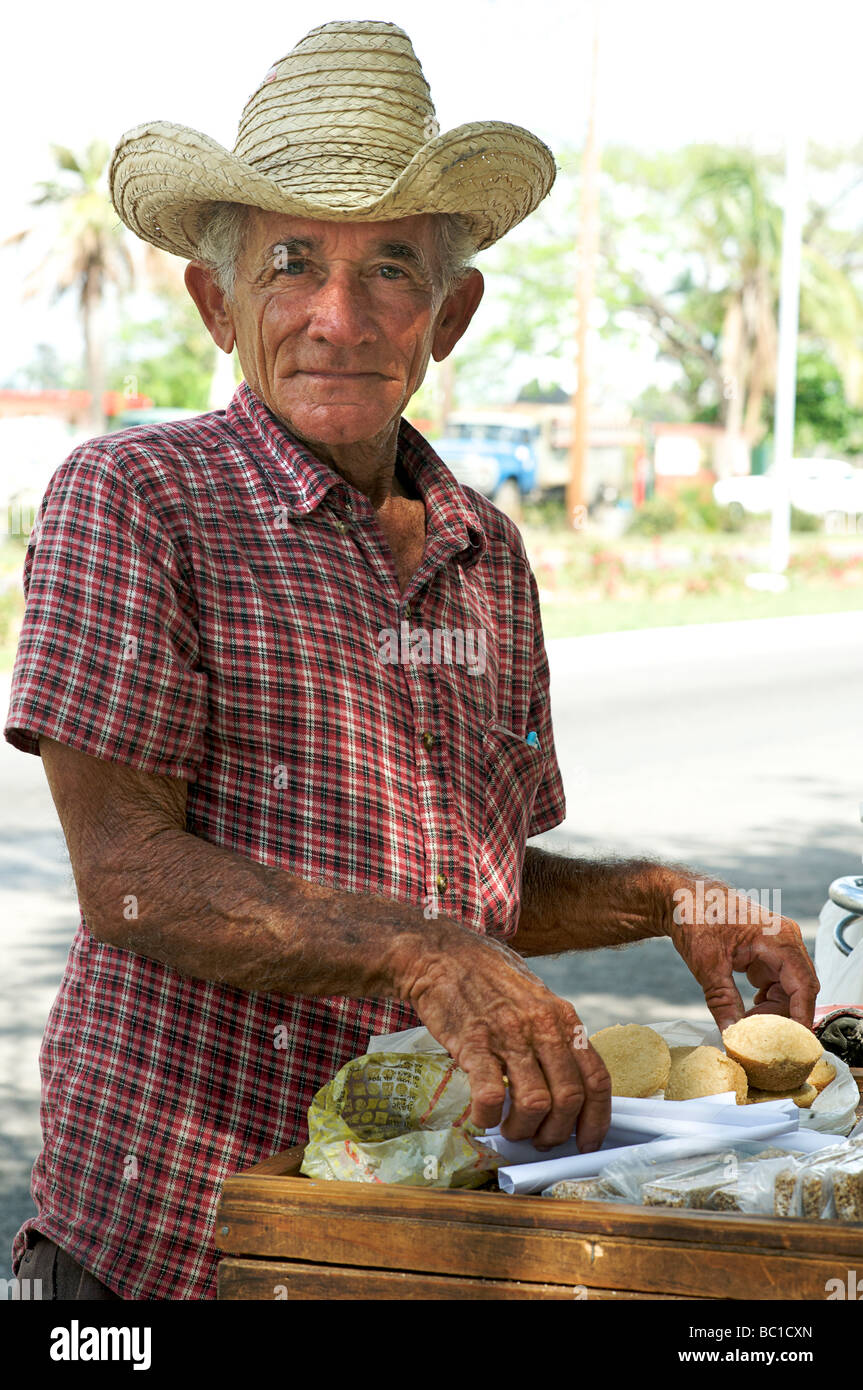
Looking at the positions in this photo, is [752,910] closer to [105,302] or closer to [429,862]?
[429,862]

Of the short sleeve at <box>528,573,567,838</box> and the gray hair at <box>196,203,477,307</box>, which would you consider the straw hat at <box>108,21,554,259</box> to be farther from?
the short sleeve at <box>528,573,567,838</box>

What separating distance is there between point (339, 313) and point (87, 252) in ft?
109

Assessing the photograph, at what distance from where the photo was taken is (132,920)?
1.70 meters

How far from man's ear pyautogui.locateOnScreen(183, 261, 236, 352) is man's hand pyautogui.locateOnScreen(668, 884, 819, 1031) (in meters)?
0.99

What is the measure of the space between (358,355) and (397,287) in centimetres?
12

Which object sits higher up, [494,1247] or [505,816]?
[505,816]

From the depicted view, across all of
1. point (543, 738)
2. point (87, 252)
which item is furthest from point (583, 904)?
point (87, 252)

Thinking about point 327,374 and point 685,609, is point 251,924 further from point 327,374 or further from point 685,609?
point 685,609

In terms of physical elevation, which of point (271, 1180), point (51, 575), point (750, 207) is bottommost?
point (271, 1180)

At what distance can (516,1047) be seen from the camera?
1539mm

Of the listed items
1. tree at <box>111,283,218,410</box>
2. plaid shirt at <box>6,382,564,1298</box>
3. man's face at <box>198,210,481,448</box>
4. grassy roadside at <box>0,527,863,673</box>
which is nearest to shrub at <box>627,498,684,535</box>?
grassy roadside at <box>0,527,863,673</box>

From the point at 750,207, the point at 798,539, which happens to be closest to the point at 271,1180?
the point at 798,539

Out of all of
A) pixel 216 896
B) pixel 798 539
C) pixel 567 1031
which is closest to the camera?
pixel 567 1031

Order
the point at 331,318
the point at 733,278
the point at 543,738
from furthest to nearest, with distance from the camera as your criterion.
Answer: the point at 733,278 < the point at 543,738 < the point at 331,318
